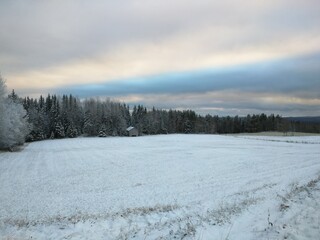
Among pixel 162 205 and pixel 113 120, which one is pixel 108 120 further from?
pixel 162 205

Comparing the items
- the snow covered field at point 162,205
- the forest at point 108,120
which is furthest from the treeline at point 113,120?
the snow covered field at point 162,205

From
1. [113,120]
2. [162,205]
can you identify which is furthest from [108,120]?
[162,205]

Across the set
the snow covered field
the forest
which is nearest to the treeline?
the forest

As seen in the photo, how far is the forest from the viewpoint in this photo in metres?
116

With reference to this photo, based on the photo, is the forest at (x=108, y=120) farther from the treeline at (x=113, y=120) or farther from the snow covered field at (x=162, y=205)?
the snow covered field at (x=162, y=205)

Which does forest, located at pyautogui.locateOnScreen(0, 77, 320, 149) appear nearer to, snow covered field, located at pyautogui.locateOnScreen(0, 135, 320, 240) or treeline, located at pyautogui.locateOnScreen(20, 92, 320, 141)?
treeline, located at pyautogui.locateOnScreen(20, 92, 320, 141)

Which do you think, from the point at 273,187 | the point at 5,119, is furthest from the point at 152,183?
the point at 5,119

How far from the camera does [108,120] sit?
129 meters

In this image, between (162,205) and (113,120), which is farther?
(113,120)

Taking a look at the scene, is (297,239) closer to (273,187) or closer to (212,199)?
(212,199)

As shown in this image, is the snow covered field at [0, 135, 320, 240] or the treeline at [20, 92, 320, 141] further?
the treeline at [20, 92, 320, 141]

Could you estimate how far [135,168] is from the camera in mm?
35406

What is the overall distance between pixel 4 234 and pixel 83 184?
1336cm

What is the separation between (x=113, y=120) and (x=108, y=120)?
10.6ft
